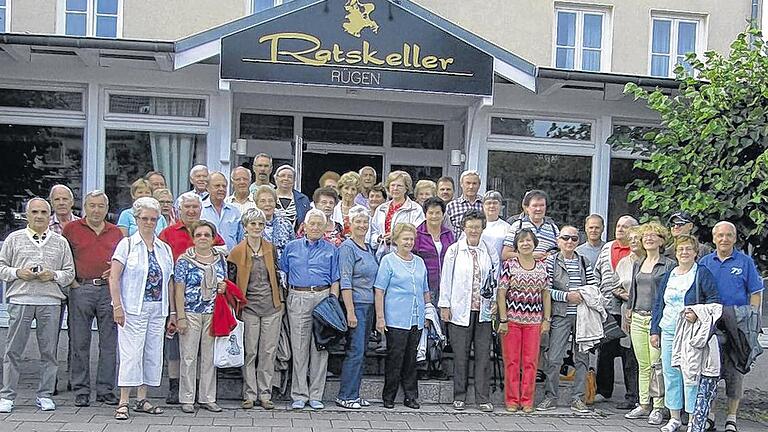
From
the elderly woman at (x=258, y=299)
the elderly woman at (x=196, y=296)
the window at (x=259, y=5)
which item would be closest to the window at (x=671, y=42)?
the window at (x=259, y=5)

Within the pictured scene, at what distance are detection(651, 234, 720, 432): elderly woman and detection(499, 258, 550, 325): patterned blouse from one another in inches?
42.1

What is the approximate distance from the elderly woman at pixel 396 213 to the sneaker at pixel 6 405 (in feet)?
11.9

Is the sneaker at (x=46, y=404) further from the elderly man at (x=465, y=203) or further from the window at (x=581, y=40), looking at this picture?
the window at (x=581, y=40)

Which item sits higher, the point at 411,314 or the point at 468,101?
the point at 468,101

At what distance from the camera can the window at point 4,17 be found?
12.9m

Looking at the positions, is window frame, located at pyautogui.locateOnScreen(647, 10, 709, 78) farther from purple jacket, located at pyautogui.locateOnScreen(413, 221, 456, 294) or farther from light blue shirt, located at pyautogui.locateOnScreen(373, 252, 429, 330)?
light blue shirt, located at pyautogui.locateOnScreen(373, 252, 429, 330)

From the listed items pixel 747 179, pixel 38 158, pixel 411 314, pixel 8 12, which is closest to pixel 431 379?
pixel 411 314

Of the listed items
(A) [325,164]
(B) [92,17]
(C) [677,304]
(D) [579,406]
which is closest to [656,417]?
(D) [579,406]

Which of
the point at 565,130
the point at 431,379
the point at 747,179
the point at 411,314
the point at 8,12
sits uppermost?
the point at 8,12

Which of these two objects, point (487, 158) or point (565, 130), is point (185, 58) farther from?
point (565, 130)

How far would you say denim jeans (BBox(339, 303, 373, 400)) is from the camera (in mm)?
7488

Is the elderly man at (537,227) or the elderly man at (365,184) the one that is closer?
the elderly man at (537,227)

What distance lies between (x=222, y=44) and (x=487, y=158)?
4161 millimetres

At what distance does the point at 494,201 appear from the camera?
8086 mm
